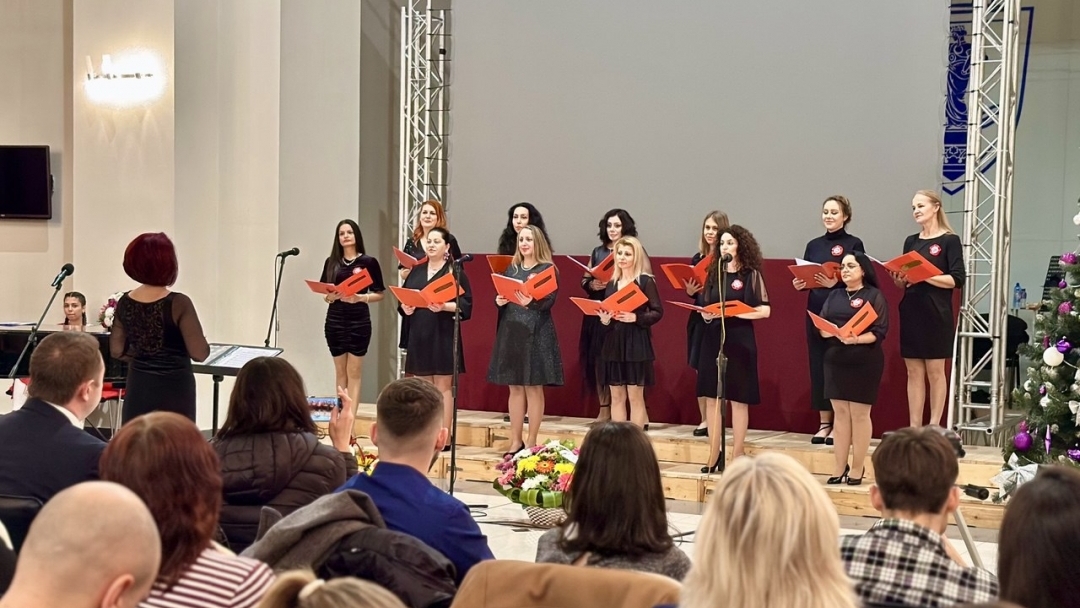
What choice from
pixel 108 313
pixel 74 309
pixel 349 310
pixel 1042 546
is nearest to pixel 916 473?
pixel 1042 546

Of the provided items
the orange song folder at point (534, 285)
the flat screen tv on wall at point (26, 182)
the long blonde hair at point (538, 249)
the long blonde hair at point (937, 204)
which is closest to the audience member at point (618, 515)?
the orange song folder at point (534, 285)

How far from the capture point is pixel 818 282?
6.96 m

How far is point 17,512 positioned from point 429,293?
4.49 m

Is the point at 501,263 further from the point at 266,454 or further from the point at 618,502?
the point at 618,502

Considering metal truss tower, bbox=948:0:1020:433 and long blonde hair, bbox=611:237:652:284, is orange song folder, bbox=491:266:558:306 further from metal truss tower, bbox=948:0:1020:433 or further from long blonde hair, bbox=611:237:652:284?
metal truss tower, bbox=948:0:1020:433

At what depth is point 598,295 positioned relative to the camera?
26.4 ft


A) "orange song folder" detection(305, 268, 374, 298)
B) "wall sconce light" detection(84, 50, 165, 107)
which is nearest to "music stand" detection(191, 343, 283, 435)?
"orange song folder" detection(305, 268, 374, 298)

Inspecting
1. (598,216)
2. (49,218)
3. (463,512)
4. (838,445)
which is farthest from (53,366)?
(49,218)

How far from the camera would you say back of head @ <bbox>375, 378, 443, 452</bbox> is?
290 centimetres

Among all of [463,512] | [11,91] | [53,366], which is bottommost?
[463,512]

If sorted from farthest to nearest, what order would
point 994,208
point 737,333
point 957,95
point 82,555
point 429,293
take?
point 957,95 → point 429,293 → point 994,208 → point 737,333 → point 82,555

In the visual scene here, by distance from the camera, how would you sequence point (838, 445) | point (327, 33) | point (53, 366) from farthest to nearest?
point (327, 33), point (838, 445), point (53, 366)

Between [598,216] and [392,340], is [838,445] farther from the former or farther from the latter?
[392,340]

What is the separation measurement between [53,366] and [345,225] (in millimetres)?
4794
